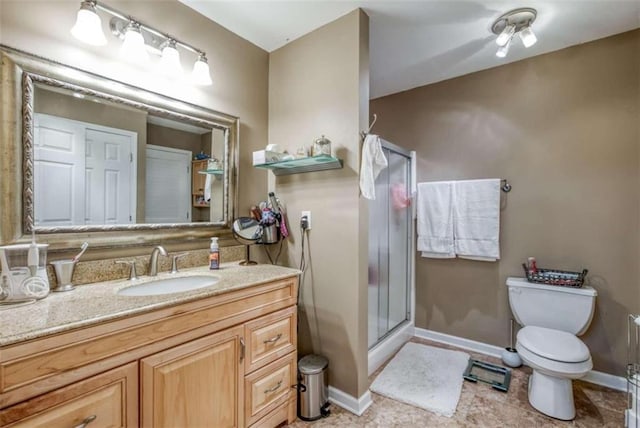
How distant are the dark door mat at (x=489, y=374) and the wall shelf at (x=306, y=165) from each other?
1875 mm

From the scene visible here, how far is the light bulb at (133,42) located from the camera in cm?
145

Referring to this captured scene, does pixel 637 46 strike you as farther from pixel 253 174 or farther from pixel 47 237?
pixel 47 237

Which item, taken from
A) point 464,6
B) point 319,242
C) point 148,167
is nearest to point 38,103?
point 148,167

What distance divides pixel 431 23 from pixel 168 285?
7.80 feet

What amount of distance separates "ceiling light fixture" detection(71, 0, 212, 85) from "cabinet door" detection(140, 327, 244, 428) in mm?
1470

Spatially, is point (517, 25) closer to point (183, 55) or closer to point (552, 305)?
point (552, 305)

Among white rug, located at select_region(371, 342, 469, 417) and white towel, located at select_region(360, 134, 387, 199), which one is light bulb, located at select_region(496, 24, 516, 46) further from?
white rug, located at select_region(371, 342, 469, 417)

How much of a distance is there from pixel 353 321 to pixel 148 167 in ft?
5.06

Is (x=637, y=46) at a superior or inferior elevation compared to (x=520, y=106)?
superior

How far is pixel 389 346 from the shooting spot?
250cm

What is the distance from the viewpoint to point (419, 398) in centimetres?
191

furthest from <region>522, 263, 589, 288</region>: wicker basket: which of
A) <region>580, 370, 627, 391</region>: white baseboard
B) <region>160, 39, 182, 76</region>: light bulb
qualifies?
<region>160, 39, 182, 76</region>: light bulb

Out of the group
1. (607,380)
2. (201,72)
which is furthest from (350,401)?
(201,72)

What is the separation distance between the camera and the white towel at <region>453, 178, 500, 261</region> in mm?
2439
